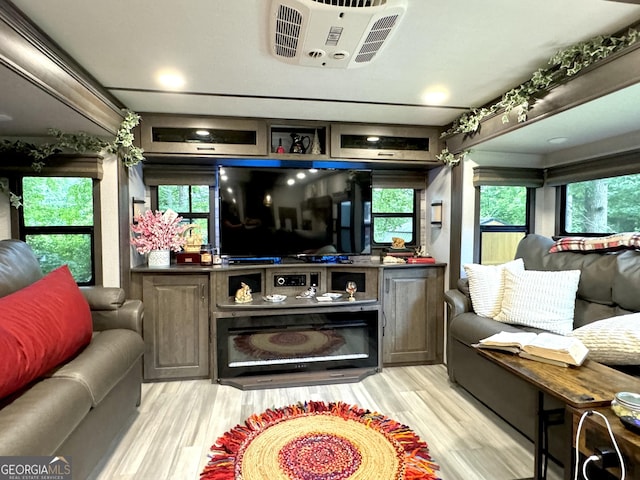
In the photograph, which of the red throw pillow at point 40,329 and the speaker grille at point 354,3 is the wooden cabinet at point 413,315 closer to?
the speaker grille at point 354,3

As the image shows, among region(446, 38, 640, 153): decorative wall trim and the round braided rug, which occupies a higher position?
region(446, 38, 640, 153): decorative wall trim

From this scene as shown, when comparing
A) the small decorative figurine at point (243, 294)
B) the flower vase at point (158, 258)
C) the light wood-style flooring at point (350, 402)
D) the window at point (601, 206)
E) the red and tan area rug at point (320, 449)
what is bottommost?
the light wood-style flooring at point (350, 402)

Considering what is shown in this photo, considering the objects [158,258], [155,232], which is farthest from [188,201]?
[158,258]

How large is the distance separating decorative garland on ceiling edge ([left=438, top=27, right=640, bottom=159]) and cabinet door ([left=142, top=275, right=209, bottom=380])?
2552mm

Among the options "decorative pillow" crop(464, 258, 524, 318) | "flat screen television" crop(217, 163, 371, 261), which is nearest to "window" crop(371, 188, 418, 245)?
"flat screen television" crop(217, 163, 371, 261)

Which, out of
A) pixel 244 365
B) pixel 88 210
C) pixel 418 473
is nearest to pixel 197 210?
pixel 88 210

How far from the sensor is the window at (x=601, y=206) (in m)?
2.75

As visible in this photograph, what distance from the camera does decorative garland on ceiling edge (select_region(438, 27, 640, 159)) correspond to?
5.41 ft

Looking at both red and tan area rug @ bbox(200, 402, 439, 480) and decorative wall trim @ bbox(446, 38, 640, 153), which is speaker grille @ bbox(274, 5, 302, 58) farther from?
red and tan area rug @ bbox(200, 402, 439, 480)

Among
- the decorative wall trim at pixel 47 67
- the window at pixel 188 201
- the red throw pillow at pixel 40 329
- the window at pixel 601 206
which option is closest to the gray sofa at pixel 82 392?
the red throw pillow at pixel 40 329

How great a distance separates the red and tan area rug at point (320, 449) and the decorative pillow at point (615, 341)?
40.4 inches

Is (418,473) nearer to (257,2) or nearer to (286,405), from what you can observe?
(286,405)

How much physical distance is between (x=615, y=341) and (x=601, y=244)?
1.09m

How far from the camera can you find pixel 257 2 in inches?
57.5
